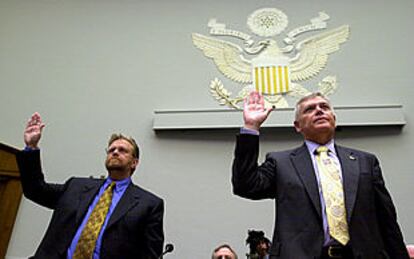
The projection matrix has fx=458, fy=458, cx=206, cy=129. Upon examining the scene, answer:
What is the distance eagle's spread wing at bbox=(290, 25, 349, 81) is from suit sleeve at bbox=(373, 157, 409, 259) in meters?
3.49

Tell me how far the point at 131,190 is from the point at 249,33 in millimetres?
3458

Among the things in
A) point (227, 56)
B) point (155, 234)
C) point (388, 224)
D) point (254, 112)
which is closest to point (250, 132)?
point (254, 112)

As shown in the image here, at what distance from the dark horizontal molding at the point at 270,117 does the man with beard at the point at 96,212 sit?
2.68m

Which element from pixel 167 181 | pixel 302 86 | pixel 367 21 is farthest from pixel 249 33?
pixel 167 181

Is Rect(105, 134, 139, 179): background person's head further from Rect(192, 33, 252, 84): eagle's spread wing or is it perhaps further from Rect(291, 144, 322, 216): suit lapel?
Rect(192, 33, 252, 84): eagle's spread wing

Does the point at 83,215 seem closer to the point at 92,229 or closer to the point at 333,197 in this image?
the point at 92,229

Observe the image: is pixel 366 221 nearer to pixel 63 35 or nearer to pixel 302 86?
pixel 302 86

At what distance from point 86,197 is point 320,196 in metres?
1.01

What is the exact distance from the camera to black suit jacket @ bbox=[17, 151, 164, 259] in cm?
178

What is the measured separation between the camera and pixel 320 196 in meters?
1.40

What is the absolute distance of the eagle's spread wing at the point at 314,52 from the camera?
486 cm

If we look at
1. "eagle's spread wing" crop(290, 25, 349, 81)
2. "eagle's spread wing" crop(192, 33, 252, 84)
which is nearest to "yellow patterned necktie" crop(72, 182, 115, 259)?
"eagle's spread wing" crop(192, 33, 252, 84)

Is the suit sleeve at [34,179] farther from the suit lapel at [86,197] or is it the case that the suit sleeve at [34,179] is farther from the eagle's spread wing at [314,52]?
the eagle's spread wing at [314,52]

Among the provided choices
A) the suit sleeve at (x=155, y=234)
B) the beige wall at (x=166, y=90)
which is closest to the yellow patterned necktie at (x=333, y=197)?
the suit sleeve at (x=155, y=234)
